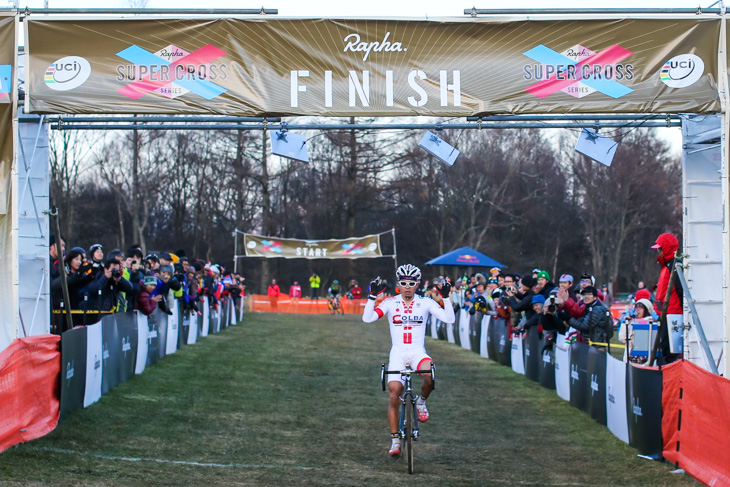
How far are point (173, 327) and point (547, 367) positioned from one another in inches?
322

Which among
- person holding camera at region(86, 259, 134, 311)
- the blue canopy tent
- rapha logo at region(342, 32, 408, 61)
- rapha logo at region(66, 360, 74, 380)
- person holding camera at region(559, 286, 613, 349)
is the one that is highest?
rapha logo at region(342, 32, 408, 61)

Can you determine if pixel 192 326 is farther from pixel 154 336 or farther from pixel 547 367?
pixel 547 367

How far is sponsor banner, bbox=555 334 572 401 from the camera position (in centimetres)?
1388

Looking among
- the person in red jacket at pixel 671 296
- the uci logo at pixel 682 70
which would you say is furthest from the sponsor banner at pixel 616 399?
the uci logo at pixel 682 70

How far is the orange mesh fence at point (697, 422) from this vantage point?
7.85m

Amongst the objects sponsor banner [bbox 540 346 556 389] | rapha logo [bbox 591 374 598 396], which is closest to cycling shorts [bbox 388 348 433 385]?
rapha logo [bbox 591 374 598 396]

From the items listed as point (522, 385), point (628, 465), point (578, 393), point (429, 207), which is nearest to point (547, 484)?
point (628, 465)

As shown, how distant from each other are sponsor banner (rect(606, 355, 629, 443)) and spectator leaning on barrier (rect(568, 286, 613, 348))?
5.50 feet

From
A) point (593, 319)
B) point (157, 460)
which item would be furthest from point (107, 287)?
point (593, 319)

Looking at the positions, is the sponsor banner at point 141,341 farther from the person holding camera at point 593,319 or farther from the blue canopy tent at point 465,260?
the blue canopy tent at point 465,260

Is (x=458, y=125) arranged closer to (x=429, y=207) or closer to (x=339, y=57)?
(x=339, y=57)

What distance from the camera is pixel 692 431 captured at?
864 cm

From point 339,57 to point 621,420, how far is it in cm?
524

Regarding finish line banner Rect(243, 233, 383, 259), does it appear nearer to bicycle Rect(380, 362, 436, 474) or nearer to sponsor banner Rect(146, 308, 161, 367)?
sponsor banner Rect(146, 308, 161, 367)
